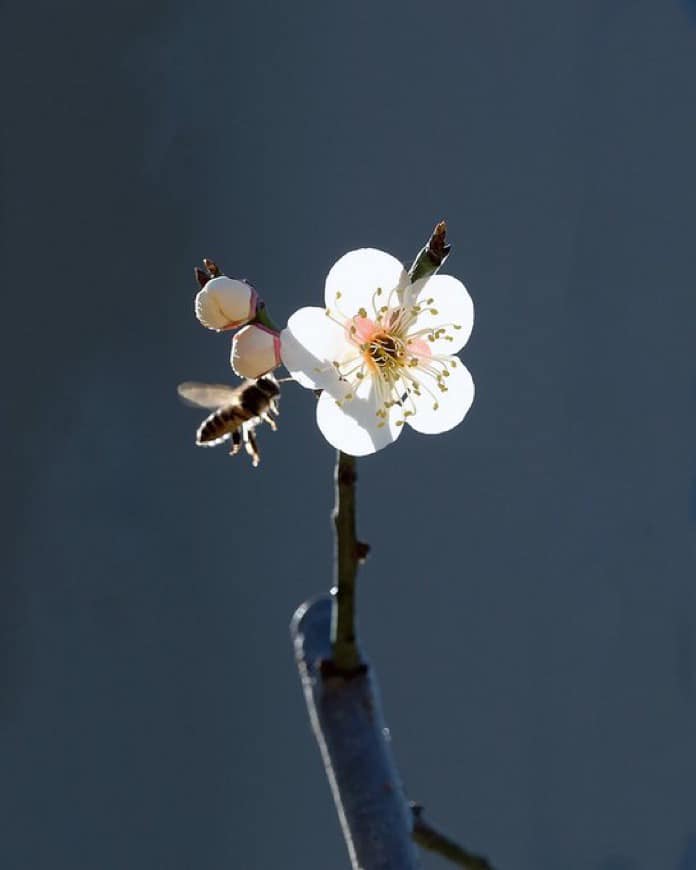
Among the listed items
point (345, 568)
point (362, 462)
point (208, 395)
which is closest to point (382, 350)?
point (208, 395)

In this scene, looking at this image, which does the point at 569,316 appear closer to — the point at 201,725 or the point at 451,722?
the point at 451,722

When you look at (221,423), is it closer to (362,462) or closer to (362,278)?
(362,278)

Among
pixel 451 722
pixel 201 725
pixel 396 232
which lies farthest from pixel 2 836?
pixel 396 232

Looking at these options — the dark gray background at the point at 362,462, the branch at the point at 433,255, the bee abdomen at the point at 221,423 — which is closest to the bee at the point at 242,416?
the bee abdomen at the point at 221,423

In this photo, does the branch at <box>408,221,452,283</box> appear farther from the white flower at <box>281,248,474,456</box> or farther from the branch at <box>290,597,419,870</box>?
the branch at <box>290,597,419,870</box>

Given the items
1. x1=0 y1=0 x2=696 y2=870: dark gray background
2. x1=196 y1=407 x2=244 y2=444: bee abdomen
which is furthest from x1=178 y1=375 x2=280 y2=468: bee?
x1=0 y1=0 x2=696 y2=870: dark gray background

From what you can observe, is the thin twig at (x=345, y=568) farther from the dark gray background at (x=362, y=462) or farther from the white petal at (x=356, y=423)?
the dark gray background at (x=362, y=462)
